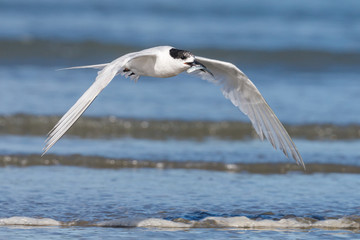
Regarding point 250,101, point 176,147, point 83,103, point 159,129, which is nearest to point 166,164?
point 176,147

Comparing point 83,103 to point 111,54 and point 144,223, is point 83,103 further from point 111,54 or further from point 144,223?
point 111,54

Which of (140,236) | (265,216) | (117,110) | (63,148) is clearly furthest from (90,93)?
(117,110)

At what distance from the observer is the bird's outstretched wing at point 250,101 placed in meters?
7.13

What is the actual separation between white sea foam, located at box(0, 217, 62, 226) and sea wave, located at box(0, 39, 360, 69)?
9830 millimetres

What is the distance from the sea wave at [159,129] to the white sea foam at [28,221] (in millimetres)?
3661

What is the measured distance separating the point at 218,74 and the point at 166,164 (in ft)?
4.94

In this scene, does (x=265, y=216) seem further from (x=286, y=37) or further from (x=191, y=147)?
(x=286, y=37)

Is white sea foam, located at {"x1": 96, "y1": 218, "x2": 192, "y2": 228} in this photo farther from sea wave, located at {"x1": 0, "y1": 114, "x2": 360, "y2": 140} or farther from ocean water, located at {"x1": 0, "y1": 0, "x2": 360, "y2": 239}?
sea wave, located at {"x1": 0, "y1": 114, "x2": 360, "y2": 140}

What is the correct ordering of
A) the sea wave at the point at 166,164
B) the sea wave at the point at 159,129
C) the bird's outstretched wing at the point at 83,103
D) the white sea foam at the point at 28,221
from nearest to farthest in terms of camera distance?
the bird's outstretched wing at the point at 83,103, the white sea foam at the point at 28,221, the sea wave at the point at 166,164, the sea wave at the point at 159,129

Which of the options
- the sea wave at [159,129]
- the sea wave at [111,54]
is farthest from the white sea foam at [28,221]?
the sea wave at [111,54]

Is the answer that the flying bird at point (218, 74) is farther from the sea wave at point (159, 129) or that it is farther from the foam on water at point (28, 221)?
the sea wave at point (159, 129)

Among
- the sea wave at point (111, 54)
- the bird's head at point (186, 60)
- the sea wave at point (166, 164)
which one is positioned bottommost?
the sea wave at point (166, 164)

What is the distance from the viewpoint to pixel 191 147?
963 centimetres

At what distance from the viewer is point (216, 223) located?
6.57 meters
